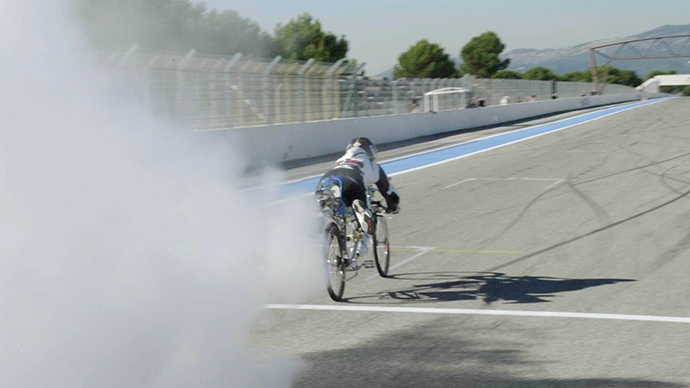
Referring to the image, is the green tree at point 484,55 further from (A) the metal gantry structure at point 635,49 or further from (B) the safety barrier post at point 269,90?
(B) the safety barrier post at point 269,90

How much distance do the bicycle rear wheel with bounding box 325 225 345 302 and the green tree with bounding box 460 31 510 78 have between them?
15016cm

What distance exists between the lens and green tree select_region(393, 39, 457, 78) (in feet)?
455

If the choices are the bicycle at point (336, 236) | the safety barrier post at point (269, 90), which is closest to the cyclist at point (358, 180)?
the bicycle at point (336, 236)

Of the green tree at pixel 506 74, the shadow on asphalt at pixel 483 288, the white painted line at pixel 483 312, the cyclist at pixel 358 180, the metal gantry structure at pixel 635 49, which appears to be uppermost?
the metal gantry structure at pixel 635 49

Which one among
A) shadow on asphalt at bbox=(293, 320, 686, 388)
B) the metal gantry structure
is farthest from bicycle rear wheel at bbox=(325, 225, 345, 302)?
the metal gantry structure

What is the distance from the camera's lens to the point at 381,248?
375 inches

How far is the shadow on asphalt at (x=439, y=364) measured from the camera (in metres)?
5.76

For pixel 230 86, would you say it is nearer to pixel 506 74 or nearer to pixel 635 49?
pixel 635 49

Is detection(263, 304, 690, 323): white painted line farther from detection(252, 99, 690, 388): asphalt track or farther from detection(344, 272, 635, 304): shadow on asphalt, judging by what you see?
detection(344, 272, 635, 304): shadow on asphalt

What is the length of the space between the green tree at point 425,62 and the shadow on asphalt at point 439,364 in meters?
132

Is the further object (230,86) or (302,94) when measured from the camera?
(302,94)

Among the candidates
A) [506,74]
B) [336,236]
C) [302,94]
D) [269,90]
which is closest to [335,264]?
[336,236]

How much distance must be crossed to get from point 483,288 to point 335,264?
5.27ft

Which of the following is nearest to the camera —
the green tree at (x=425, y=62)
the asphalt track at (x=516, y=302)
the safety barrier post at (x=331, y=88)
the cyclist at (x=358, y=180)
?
the asphalt track at (x=516, y=302)
